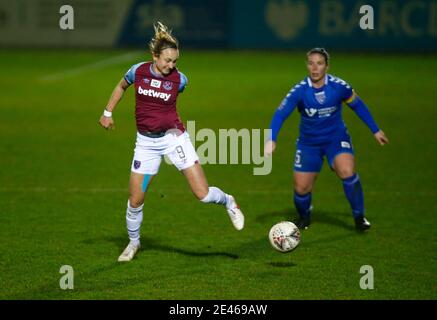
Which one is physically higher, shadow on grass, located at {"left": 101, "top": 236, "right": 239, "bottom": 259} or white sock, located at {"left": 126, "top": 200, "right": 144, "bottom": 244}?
white sock, located at {"left": 126, "top": 200, "right": 144, "bottom": 244}

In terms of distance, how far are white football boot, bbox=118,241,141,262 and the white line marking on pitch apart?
56.6ft

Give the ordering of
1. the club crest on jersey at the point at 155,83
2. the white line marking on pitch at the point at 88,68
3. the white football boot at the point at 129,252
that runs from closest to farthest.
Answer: the club crest on jersey at the point at 155,83 → the white football boot at the point at 129,252 → the white line marking on pitch at the point at 88,68

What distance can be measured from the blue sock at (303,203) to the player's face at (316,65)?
1.49 m

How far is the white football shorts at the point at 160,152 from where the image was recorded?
27.8 feet

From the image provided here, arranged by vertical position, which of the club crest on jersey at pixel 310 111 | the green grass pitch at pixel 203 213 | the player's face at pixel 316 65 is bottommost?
the green grass pitch at pixel 203 213

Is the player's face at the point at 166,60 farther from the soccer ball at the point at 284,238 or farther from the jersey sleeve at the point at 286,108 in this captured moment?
the soccer ball at the point at 284,238

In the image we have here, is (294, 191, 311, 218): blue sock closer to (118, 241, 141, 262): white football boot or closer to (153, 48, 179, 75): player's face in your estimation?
(118, 241, 141, 262): white football boot

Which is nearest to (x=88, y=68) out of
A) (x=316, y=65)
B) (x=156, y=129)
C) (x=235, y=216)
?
(x=316, y=65)

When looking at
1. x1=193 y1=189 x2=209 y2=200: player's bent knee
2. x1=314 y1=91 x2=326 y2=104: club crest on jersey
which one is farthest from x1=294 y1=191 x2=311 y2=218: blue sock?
x1=193 y1=189 x2=209 y2=200: player's bent knee

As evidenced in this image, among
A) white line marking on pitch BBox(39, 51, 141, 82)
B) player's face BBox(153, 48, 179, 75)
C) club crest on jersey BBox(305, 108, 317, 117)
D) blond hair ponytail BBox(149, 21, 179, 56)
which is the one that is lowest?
white line marking on pitch BBox(39, 51, 141, 82)

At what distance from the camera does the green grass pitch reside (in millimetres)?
7855

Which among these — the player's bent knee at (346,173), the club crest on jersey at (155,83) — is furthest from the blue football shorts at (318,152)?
the club crest on jersey at (155,83)

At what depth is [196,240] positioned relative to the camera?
9.52 m
